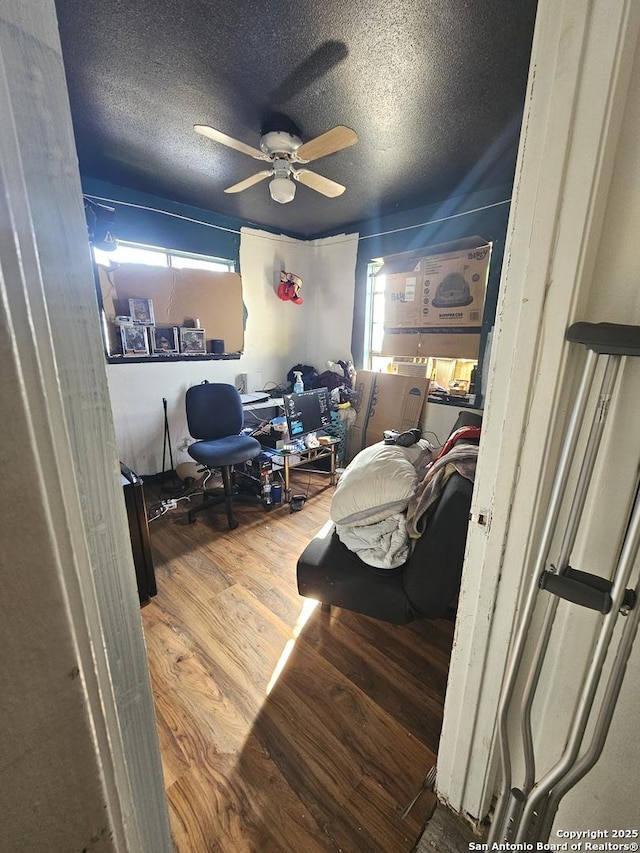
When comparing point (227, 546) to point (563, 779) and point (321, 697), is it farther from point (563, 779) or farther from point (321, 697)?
point (563, 779)

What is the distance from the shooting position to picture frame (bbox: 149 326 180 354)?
3.07 m

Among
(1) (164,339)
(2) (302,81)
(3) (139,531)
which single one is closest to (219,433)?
(1) (164,339)

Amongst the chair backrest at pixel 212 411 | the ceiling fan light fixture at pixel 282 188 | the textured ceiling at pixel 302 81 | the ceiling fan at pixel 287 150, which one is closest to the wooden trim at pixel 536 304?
the textured ceiling at pixel 302 81

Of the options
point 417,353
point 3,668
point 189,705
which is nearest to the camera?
point 3,668

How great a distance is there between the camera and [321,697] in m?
1.37

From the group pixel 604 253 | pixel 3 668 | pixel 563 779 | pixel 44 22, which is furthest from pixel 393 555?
pixel 44 22

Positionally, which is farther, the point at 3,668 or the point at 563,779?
the point at 563,779

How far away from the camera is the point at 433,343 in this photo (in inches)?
128

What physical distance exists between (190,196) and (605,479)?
352cm

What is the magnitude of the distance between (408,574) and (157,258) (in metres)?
3.29

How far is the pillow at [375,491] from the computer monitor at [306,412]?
50.7 inches

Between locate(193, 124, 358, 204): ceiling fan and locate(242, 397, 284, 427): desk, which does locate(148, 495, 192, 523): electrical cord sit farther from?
locate(193, 124, 358, 204): ceiling fan

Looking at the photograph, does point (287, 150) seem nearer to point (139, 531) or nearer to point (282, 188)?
point (282, 188)

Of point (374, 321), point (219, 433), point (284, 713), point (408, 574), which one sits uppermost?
point (374, 321)
